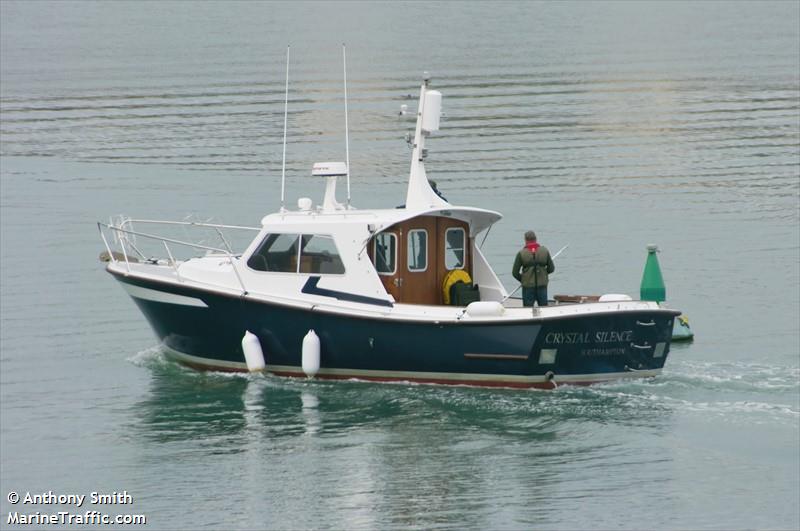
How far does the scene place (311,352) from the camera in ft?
72.1

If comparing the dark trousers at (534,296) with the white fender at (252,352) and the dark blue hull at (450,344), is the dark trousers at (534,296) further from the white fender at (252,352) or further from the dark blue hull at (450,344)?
the white fender at (252,352)

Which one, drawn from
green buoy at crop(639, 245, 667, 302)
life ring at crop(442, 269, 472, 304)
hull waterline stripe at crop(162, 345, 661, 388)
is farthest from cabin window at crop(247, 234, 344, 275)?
green buoy at crop(639, 245, 667, 302)

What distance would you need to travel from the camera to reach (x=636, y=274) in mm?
29406

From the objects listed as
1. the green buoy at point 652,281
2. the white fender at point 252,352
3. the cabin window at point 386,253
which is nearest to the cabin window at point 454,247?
the cabin window at point 386,253

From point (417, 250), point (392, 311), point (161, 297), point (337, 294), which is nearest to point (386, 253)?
point (417, 250)

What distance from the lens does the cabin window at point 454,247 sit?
74.5ft

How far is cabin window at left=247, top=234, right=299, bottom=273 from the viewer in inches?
890

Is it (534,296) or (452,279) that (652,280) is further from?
(452,279)

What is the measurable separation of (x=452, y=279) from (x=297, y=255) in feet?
7.90

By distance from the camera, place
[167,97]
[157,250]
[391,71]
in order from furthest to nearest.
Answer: [391,71] < [167,97] < [157,250]

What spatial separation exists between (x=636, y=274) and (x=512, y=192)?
8.64m

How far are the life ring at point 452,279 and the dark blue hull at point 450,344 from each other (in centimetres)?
126

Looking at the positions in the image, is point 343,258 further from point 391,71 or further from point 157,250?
point 391,71

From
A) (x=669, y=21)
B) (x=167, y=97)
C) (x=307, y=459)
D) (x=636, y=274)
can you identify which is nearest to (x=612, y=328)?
(x=307, y=459)
